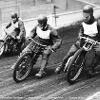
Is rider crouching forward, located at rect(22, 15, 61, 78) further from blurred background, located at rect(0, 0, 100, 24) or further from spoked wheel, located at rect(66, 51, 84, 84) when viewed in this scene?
blurred background, located at rect(0, 0, 100, 24)

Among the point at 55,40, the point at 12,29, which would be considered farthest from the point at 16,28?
the point at 55,40

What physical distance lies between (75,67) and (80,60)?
0.25 metres

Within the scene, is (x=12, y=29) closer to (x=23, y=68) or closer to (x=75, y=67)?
(x=23, y=68)

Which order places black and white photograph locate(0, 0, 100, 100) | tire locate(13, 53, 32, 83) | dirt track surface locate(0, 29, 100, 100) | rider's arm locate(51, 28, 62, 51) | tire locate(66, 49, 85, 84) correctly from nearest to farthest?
dirt track surface locate(0, 29, 100, 100) < black and white photograph locate(0, 0, 100, 100) < tire locate(66, 49, 85, 84) < tire locate(13, 53, 32, 83) < rider's arm locate(51, 28, 62, 51)

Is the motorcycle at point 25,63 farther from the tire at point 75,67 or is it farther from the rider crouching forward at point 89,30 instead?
the tire at point 75,67

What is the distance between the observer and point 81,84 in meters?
10.7

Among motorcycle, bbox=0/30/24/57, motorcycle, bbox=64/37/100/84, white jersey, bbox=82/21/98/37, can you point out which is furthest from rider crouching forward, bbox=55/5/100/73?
motorcycle, bbox=0/30/24/57

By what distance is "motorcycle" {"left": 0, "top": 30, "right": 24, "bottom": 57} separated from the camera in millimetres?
12984

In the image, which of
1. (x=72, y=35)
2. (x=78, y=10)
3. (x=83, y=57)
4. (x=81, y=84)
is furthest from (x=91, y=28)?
(x=78, y=10)

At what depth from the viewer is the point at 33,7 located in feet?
60.8

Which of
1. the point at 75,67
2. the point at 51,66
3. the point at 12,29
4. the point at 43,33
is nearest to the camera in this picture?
the point at 75,67

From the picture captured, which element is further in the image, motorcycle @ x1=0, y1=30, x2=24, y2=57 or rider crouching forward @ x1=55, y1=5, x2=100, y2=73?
motorcycle @ x1=0, y1=30, x2=24, y2=57

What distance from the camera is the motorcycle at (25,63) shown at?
10.6 meters

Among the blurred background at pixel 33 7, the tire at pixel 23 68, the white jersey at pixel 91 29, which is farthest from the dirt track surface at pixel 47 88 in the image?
the blurred background at pixel 33 7
